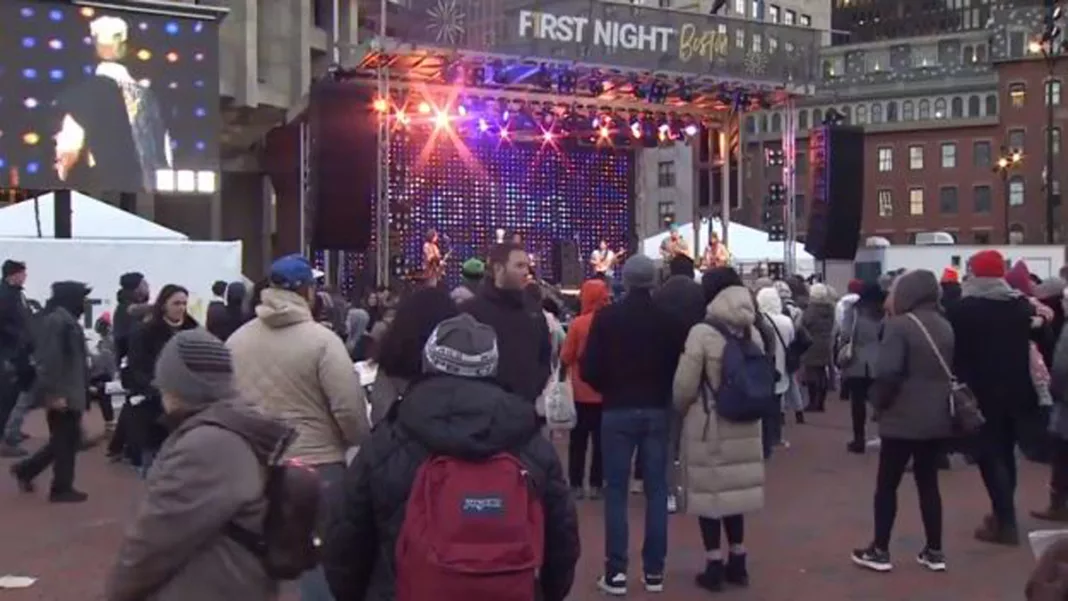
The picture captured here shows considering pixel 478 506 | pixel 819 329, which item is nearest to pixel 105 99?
pixel 819 329

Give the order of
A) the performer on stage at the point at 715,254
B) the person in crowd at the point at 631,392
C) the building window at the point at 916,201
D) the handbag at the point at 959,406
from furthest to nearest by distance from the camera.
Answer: the building window at the point at 916,201, the performer on stage at the point at 715,254, the handbag at the point at 959,406, the person in crowd at the point at 631,392

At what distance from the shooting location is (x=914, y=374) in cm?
680

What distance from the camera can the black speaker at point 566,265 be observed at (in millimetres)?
26172

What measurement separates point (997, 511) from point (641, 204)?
20631 millimetres

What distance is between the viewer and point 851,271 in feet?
88.8

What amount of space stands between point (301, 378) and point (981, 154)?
65796mm

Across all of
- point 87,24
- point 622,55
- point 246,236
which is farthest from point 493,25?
point 246,236

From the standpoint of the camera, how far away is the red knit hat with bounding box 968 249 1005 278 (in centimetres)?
773

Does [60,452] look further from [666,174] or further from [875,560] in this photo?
[666,174]

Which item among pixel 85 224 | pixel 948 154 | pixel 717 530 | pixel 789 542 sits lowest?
pixel 789 542

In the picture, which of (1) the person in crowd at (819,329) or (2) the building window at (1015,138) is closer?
(1) the person in crowd at (819,329)

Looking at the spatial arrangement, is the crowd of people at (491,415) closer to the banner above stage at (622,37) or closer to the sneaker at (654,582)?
the sneaker at (654,582)

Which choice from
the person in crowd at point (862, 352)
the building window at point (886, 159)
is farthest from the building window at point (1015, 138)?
the person in crowd at point (862, 352)

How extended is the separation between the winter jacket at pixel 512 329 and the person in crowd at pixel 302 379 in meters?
1.49
